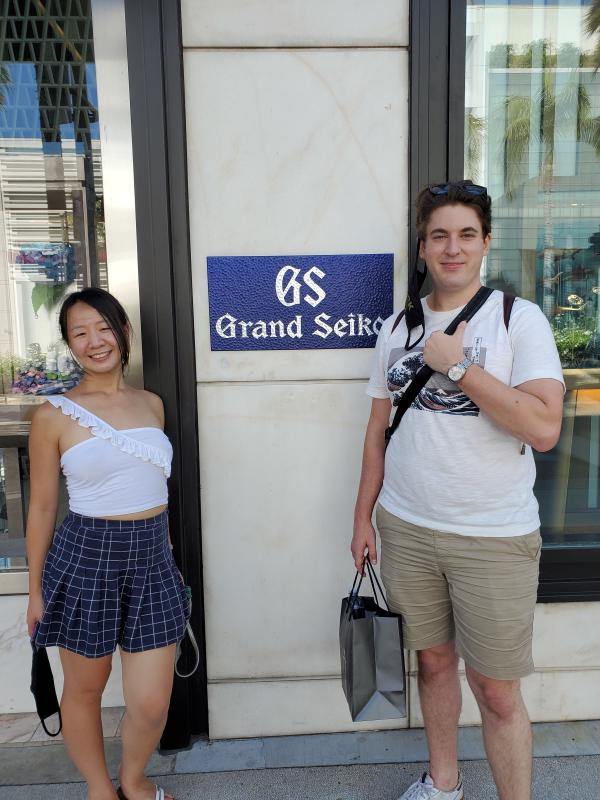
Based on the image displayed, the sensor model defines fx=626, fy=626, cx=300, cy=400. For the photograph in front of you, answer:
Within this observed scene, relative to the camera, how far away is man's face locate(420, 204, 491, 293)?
1.82m

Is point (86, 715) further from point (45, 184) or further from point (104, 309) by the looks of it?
point (45, 184)

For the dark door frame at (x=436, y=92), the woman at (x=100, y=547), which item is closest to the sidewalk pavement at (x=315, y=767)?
the woman at (x=100, y=547)

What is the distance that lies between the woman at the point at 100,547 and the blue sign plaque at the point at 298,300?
1.55 feet

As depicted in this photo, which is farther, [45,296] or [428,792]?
[45,296]

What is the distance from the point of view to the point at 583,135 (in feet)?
8.75

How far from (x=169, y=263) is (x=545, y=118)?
1698 mm

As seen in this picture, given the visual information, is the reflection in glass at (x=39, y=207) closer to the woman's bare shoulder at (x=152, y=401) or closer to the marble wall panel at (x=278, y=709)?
the woman's bare shoulder at (x=152, y=401)

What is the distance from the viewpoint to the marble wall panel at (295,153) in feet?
7.61

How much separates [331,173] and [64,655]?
6.29 feet

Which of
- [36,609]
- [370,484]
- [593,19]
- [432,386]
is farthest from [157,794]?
[593,19]

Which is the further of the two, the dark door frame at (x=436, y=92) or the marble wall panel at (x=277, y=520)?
the marble wall panel at (x=277, y=520)

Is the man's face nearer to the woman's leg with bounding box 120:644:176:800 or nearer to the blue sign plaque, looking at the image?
the blue sign plaque

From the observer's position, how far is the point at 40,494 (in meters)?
1.97

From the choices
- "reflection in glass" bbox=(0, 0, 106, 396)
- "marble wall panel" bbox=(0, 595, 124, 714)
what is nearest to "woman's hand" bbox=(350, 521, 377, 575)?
"marble wall panel" bbox=(0, 595, 124, 714)
